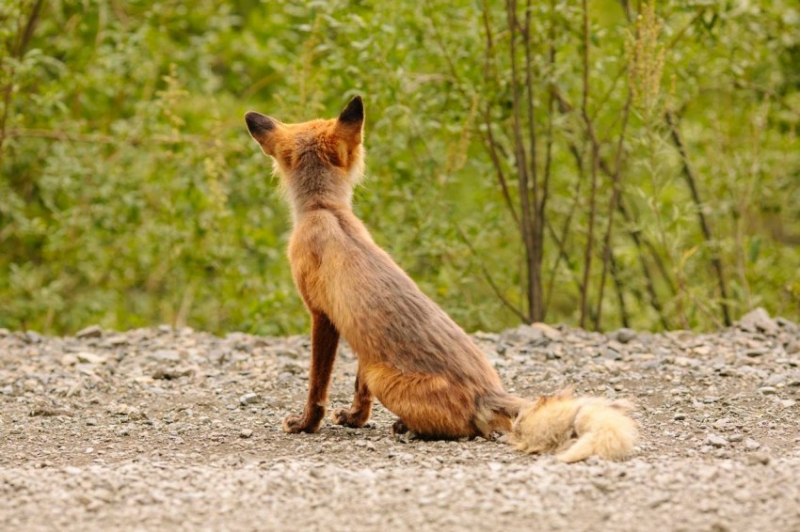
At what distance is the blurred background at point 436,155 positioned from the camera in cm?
921

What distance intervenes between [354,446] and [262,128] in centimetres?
218

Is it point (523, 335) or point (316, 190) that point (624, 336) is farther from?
point (316, 190)

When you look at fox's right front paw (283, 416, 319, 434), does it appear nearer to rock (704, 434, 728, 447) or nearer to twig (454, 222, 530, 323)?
rock (704, 434, 728, 447)

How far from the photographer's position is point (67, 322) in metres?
12.1

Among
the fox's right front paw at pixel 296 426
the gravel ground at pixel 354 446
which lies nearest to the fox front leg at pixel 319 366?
the fox's right front paw at pixel 296 426

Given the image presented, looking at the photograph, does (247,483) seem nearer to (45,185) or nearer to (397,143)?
(397,143)

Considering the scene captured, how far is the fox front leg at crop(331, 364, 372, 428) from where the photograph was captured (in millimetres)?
6230

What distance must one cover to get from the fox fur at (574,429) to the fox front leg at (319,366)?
121 centimetres

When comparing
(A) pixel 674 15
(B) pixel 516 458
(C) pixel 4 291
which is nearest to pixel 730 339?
(A) pixel 674 15

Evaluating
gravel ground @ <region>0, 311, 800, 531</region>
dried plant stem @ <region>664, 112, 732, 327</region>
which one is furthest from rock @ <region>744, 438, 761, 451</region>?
dried plant stem @ <region>664, 112, 732, 327</region>

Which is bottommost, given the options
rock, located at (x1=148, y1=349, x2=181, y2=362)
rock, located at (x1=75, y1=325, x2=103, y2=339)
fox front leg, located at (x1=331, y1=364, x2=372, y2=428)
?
rock, located at (x1=75, y1=325, x2=103, y2=339)

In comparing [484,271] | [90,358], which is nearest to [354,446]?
[90,358]

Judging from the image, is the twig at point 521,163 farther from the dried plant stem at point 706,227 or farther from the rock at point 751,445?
the rock at point 751,445

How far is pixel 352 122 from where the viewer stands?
645 centimetres
